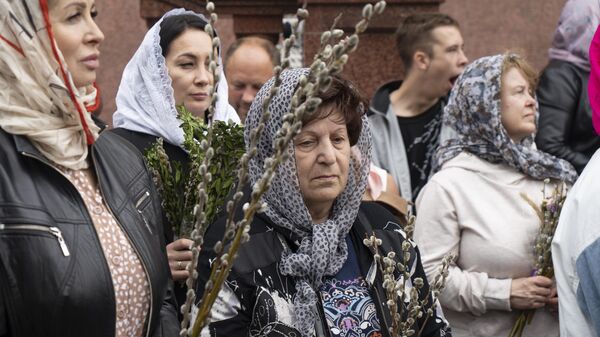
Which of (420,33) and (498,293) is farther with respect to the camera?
(420,33)

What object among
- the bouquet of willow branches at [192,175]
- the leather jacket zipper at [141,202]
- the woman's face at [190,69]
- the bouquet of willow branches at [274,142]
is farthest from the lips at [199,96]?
the bouquet of willow branches at [274,142]

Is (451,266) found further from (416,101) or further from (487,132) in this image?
(416,101)

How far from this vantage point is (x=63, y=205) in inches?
115

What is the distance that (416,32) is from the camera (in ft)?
22.1

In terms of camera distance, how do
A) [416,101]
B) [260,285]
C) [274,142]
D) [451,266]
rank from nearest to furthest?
1. [274,142]
2. [260,285]
3. [451,266]
4. [416,101]

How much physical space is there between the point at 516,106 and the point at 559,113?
99 cm

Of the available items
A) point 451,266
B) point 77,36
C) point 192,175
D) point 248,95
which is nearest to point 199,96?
point 248,95

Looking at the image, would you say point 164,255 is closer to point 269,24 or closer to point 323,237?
point 323,237

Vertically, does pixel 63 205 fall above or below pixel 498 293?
above

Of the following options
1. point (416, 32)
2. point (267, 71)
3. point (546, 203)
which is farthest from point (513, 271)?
point (416, 32)

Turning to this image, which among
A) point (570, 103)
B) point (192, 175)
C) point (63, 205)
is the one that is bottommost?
point (570, 103)

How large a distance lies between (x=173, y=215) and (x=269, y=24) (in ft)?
22.4

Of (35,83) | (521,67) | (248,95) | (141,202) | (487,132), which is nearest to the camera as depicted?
(35,83)

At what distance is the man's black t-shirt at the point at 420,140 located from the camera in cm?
617
